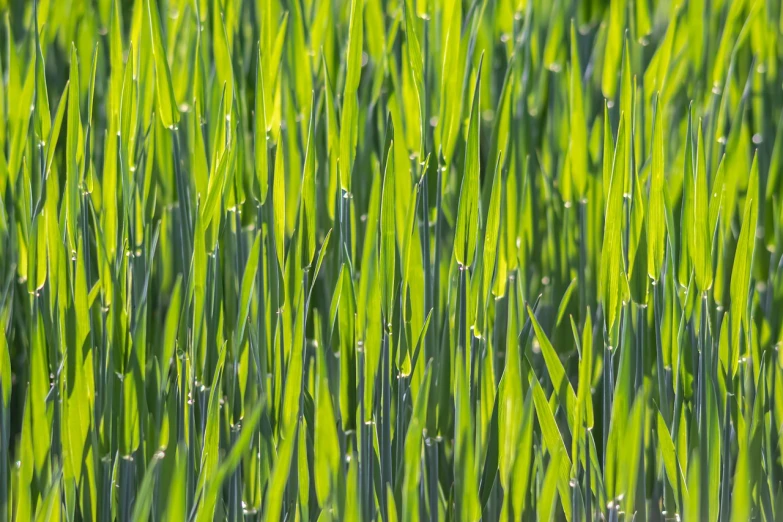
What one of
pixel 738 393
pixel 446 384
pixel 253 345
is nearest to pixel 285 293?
pixel 253 345

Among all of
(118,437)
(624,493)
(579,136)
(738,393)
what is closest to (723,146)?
(579,136)

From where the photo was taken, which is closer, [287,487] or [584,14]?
[287,487]

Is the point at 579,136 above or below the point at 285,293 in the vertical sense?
above

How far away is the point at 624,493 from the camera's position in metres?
0.68

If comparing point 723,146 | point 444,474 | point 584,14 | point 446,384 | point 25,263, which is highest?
point 584,14

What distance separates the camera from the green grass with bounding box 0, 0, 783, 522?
2.24ft

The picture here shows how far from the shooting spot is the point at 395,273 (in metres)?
0.76

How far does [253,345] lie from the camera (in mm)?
699

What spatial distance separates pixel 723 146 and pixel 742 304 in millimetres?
197

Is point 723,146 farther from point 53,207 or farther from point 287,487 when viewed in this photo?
point 53,207

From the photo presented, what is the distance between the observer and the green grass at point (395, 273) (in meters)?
0.68

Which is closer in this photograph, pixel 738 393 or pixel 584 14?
pixel 738 393

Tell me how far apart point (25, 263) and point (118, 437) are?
8.2 inches

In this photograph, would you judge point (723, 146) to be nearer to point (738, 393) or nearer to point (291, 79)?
point (738, 393)
